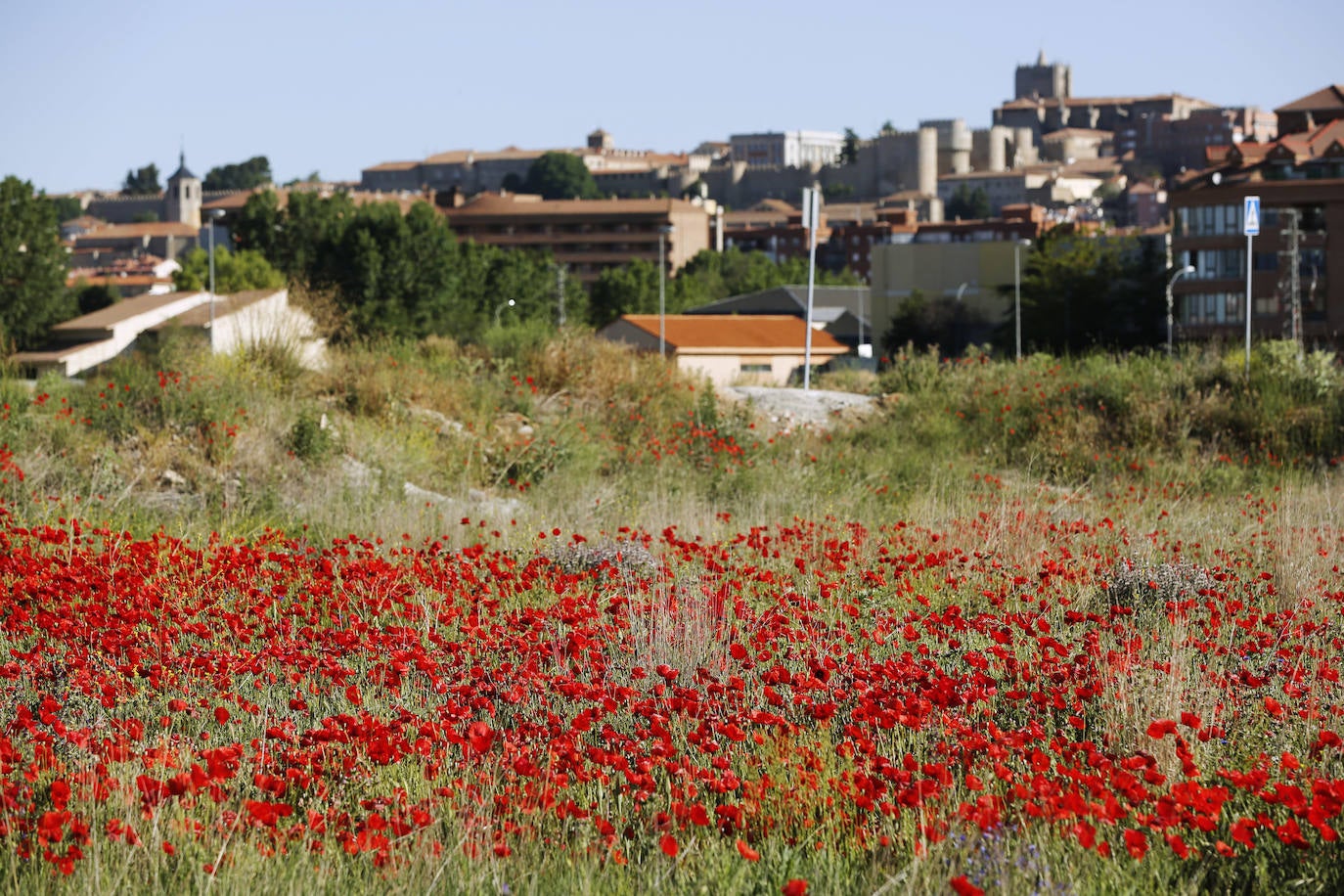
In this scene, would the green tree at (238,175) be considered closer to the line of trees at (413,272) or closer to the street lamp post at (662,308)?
the line of trees at (413,272)

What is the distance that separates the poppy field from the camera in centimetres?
395

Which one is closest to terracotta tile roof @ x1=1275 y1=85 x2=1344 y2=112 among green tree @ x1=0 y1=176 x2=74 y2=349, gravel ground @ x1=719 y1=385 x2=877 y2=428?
green tree @ x1=0 y1=176 x2=74 y2=349

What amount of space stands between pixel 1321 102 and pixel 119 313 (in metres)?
55.9

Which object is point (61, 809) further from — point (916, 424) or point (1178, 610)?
point (916, 424)

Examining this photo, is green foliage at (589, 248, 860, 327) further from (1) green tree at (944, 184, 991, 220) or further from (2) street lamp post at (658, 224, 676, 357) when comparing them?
(1) green tree at (944, 184, 991, 220)

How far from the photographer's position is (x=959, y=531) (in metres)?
9.00

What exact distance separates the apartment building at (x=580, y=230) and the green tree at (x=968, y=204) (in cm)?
4294

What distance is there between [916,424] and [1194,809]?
11577 millimetres

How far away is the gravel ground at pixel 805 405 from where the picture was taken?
1648 centimetres

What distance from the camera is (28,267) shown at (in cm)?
5703

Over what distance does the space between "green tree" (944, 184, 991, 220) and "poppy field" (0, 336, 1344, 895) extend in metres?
144

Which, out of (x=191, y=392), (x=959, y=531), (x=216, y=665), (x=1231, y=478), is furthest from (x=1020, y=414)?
(x=216, y=665)

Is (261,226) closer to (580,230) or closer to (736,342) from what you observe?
(736,342)


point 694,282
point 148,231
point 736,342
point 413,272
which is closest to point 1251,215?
point 736,342
